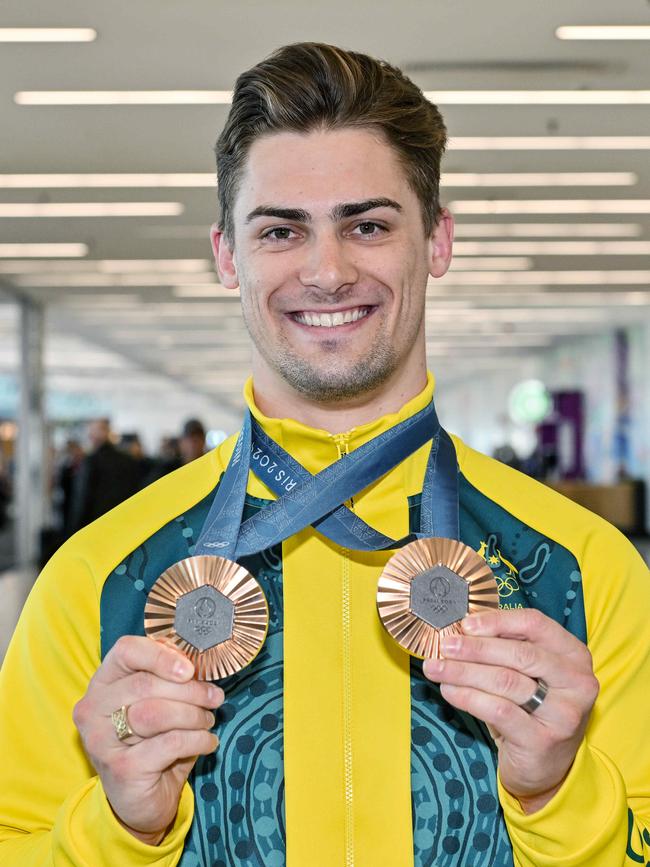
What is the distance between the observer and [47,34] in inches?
251

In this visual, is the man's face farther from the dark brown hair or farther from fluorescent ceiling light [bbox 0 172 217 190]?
fluorescent ceiling light [bbox 0 172 217 190]

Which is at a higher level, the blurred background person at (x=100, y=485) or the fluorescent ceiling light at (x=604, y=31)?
the fluorescent ceiling light at (x=604, y=31)

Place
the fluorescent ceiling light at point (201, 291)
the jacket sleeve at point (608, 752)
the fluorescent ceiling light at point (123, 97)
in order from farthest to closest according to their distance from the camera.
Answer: the fluorescent ceiling light at point (201, 291) < the fluorescent ceiling light at point (123, 97) < the jacket sleeve at point (608, 752)

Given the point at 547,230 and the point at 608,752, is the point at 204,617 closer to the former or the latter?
the point at 608,752

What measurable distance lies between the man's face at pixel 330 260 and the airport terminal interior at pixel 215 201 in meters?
4.94

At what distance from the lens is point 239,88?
5.09ft

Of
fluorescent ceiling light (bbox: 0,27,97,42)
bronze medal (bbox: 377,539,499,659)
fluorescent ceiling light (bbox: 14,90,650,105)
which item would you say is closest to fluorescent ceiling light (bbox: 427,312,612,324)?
fluorescent ceiling light (bbox: 14,90,650,105)

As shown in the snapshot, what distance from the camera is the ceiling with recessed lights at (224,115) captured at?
6.36 meters

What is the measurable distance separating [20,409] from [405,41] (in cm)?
1074

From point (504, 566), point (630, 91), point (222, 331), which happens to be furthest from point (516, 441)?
point (504, 566)

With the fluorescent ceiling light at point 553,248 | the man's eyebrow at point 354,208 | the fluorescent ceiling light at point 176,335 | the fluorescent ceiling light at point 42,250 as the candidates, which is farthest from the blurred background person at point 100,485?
the fluorescent ceiling light at point 176,335

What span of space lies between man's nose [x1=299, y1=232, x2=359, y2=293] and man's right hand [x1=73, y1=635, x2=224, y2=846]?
50cm

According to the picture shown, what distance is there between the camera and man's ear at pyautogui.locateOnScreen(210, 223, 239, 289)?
1578mm

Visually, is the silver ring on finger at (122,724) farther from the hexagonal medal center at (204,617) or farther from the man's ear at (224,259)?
the man's ear at (224,259)
